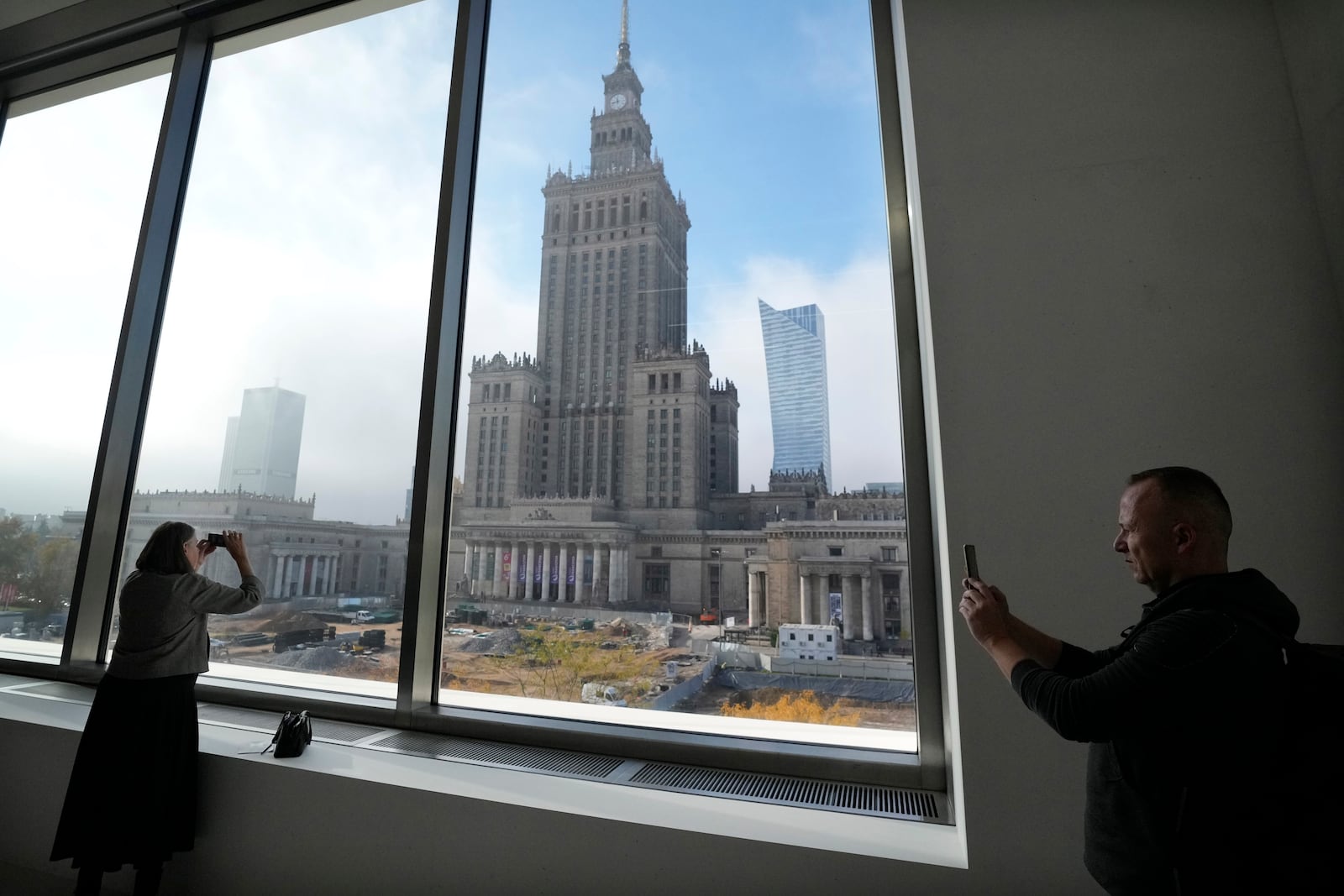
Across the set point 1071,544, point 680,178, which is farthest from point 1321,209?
point 680,178

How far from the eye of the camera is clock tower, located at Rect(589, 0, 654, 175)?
227cm

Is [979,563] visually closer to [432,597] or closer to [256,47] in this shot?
[432,597]

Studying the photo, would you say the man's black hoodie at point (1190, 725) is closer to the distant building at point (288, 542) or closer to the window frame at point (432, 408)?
the window frame at point (432, 408)

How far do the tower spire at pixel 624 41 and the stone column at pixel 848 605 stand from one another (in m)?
2.10

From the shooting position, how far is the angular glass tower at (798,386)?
6.14 feet

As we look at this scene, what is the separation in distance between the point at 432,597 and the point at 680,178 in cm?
177

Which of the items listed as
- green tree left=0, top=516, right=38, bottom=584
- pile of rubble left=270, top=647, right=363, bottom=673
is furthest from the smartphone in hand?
green tree left=0, top=516, right=38, bottom=584

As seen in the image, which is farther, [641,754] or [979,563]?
[641,754]

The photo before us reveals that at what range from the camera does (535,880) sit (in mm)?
1474

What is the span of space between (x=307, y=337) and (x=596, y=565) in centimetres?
165

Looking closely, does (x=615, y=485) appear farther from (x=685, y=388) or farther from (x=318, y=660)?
(x=318, y=660)

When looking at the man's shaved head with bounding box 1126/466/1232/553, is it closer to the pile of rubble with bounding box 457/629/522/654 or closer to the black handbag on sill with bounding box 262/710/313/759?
the pile of rubble with bounding box 457/629/522/654

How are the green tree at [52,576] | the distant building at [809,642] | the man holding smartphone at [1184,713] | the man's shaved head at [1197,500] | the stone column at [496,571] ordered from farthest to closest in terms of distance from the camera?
1. the green tree at [52,576]
2. the stone column at [496,571]
3. the distant building at [809,642]
4. the man's shaved head at [1197,500]
5. the man holding smartphone at [1184,713]

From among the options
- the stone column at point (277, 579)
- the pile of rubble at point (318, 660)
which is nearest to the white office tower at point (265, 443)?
the stone column at point (277, 579)
